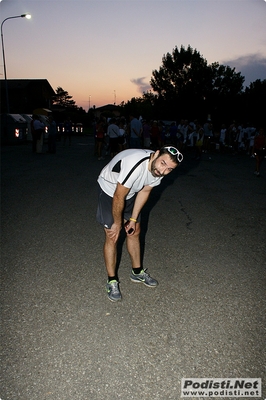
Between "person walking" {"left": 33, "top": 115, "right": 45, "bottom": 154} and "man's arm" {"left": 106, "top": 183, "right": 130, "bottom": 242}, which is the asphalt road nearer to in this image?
"man's arm" {"left": 106, "top": 183, "right": 130, "bottom": 242}

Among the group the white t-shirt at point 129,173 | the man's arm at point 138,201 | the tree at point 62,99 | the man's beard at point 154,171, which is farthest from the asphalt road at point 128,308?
the tree at point 62,99

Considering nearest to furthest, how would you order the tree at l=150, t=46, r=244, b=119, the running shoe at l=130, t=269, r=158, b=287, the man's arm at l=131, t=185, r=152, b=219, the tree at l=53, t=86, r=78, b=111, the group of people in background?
1. the man's arm at l=131, t=185, r=152, b=219
2. the running shoe at l=130, t=269, r=158, b=287
3. the group of people in background
4. the tree at l=150, t=46, r=244, b=119
5. the tree at l=53, t=86, r=78, b=111

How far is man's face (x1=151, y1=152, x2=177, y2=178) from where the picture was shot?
3.07 meters

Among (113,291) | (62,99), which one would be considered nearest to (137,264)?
(113,291)

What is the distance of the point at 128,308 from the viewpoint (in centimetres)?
325

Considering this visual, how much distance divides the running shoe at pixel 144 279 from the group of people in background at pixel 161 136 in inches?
363

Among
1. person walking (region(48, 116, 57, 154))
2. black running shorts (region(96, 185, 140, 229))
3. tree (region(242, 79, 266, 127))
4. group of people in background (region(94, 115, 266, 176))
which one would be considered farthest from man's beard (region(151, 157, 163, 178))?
tree (region(242, 79, 266, 127))

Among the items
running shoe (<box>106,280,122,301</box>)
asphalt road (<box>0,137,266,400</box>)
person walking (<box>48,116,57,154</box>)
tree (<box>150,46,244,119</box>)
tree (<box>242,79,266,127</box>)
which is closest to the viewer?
asphalt road (<box>0,137,266,400</box>)

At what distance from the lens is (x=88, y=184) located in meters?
9.43

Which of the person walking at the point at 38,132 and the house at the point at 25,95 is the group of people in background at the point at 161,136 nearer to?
the person walking at the point at 38,132

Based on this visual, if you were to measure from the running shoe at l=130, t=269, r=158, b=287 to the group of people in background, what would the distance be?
30.2 ft

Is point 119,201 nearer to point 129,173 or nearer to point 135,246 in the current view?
point 129,173

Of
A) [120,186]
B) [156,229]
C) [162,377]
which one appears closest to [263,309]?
[162,377]

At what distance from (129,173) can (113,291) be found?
1.29 m
